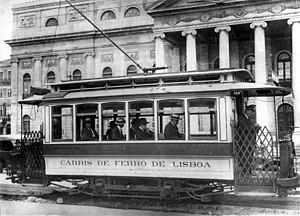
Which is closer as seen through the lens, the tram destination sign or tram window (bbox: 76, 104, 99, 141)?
the tram destination sign

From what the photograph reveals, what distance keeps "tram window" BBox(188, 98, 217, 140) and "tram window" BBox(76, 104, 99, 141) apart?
2.33 meters

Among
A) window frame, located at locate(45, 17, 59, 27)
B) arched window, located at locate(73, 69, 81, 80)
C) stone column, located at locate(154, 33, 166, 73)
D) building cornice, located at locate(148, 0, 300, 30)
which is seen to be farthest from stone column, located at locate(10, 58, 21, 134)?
building cornice, located at locate(148, 0, 300, 30)

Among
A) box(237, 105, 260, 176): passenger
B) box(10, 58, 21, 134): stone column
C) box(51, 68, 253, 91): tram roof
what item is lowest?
box(237, 105, 260, 176): passenger

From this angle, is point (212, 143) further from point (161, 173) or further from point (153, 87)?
point (153, 87)

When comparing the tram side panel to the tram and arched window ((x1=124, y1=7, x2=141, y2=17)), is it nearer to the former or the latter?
the tram

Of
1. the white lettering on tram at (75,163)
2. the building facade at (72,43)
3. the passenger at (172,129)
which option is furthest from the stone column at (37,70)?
the passenger at (172,129)

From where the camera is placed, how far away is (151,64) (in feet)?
101

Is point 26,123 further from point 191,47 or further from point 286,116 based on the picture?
point 286,116

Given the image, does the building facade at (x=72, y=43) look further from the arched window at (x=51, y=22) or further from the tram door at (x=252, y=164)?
the tram door at (x=252, y=164)

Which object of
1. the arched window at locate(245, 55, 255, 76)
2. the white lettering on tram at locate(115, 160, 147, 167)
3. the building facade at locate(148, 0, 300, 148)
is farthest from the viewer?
the arched window at locate(245, 55, 255, 76)

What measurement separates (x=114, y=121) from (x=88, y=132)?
0.73 m

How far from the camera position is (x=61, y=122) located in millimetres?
10023

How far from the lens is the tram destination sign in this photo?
27.4 ft

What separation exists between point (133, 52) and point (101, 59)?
321 centimetres
